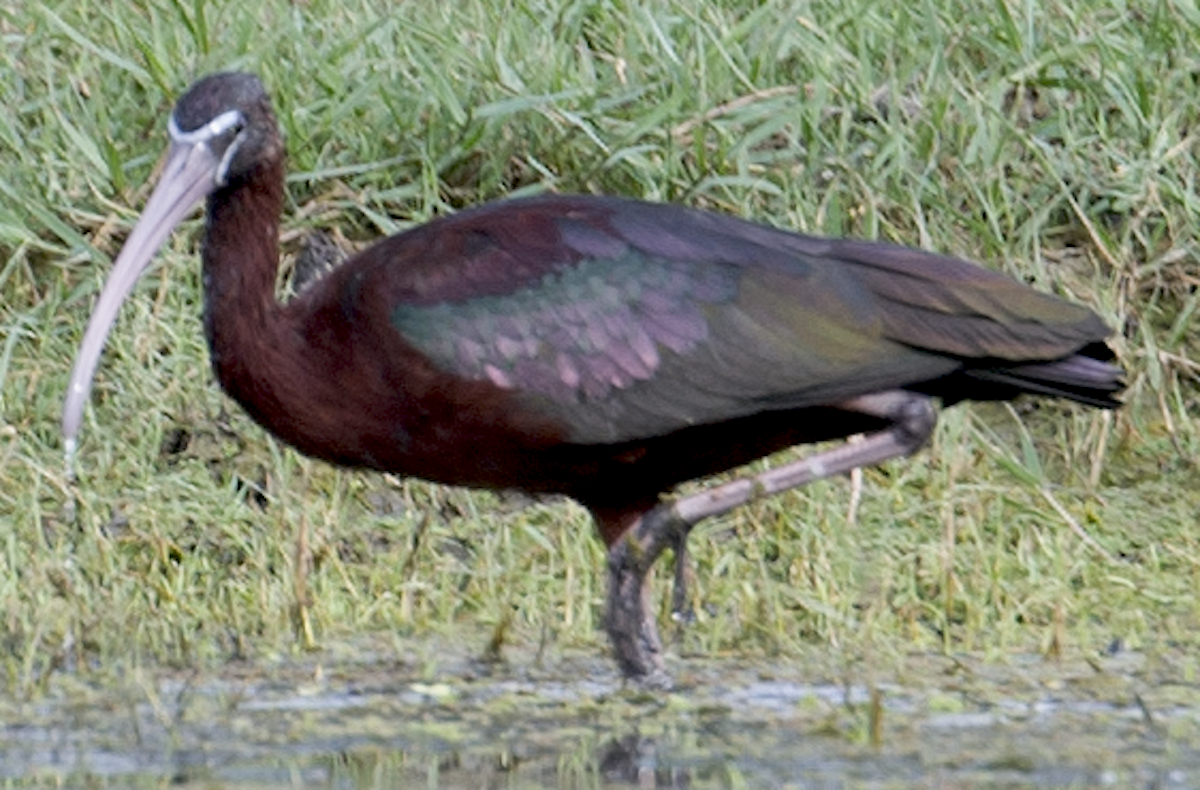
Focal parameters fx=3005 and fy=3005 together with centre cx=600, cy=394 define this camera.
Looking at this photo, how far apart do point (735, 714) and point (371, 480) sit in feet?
5.84

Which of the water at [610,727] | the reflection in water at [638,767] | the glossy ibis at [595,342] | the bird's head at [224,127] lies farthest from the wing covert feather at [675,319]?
Result: the reflection in water at [638,767]

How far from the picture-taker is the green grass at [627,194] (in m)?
6.38

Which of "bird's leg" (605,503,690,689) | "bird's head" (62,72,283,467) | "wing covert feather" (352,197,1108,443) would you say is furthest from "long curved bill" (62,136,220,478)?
"bird's leg" (605,503,690,689)

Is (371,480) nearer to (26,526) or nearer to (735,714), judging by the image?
(26,526)

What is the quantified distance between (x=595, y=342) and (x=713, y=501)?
15.0 inches

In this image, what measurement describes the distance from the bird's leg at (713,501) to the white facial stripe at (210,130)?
1114mm

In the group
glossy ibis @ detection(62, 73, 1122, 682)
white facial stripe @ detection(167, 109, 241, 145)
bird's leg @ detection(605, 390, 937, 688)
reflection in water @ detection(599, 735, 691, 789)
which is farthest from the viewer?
white facial stripe @ detection(167, 109, 241, 145)

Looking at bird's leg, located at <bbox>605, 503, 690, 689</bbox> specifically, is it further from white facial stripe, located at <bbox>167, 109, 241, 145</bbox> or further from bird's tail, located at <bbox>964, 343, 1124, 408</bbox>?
white facial stripe, located at <bbox>167, 109, 241, 145</bbox>

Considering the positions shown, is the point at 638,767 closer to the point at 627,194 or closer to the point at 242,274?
the point at 242,274

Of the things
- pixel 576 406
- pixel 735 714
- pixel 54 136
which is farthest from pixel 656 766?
pixel 54 136

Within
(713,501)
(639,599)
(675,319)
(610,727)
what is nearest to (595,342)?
(675,319)

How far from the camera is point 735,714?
5.42m

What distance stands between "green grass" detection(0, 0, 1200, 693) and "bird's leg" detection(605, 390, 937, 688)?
366 mm

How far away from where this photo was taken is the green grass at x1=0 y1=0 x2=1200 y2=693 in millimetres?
6379
